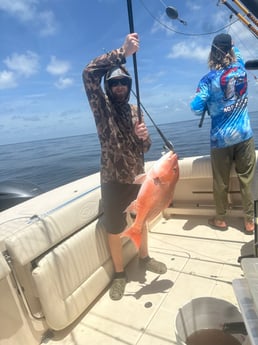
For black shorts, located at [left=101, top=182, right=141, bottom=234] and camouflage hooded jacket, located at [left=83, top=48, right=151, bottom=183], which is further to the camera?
black shorts, located at [left=101, top=182, right=141, bottom=234]

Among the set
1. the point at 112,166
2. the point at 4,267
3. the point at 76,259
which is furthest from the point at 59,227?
the point at 112,166

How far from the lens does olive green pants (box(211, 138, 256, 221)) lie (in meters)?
3.02

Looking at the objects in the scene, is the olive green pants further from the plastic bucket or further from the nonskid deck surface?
the plastic bucket

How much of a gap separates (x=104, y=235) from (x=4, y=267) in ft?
3.19

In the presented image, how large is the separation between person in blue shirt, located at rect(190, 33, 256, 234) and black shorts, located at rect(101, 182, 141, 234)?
1.29m

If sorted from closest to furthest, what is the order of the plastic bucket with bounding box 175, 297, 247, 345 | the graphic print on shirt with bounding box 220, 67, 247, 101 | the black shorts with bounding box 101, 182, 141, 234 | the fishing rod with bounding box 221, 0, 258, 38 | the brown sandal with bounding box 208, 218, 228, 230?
the plastic bucket with bounding box 175, 297, 247, 345 → the black shorts with bounding box 101, 182, 141, 234 → the graphic print on shirt with bounding box 220, 67, 247, 101 → the brown sandal with bounding box 208, 218, 228, 230 → the fishing rod with bounding box 221, 0, 258, 38

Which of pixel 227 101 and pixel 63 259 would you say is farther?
pixel 227 101

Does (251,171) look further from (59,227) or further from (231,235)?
(59,227)

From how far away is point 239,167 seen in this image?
10.1ft

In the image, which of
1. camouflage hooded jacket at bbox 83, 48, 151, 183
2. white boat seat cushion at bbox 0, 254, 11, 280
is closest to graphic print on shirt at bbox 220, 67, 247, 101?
camouflage hooded jacket at bbox 83, 48, 151, 183

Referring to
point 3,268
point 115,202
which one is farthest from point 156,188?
point 3,268

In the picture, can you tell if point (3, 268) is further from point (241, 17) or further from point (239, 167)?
point (241, 17)

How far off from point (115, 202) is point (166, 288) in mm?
929

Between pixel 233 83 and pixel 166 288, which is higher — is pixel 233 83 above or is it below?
above
